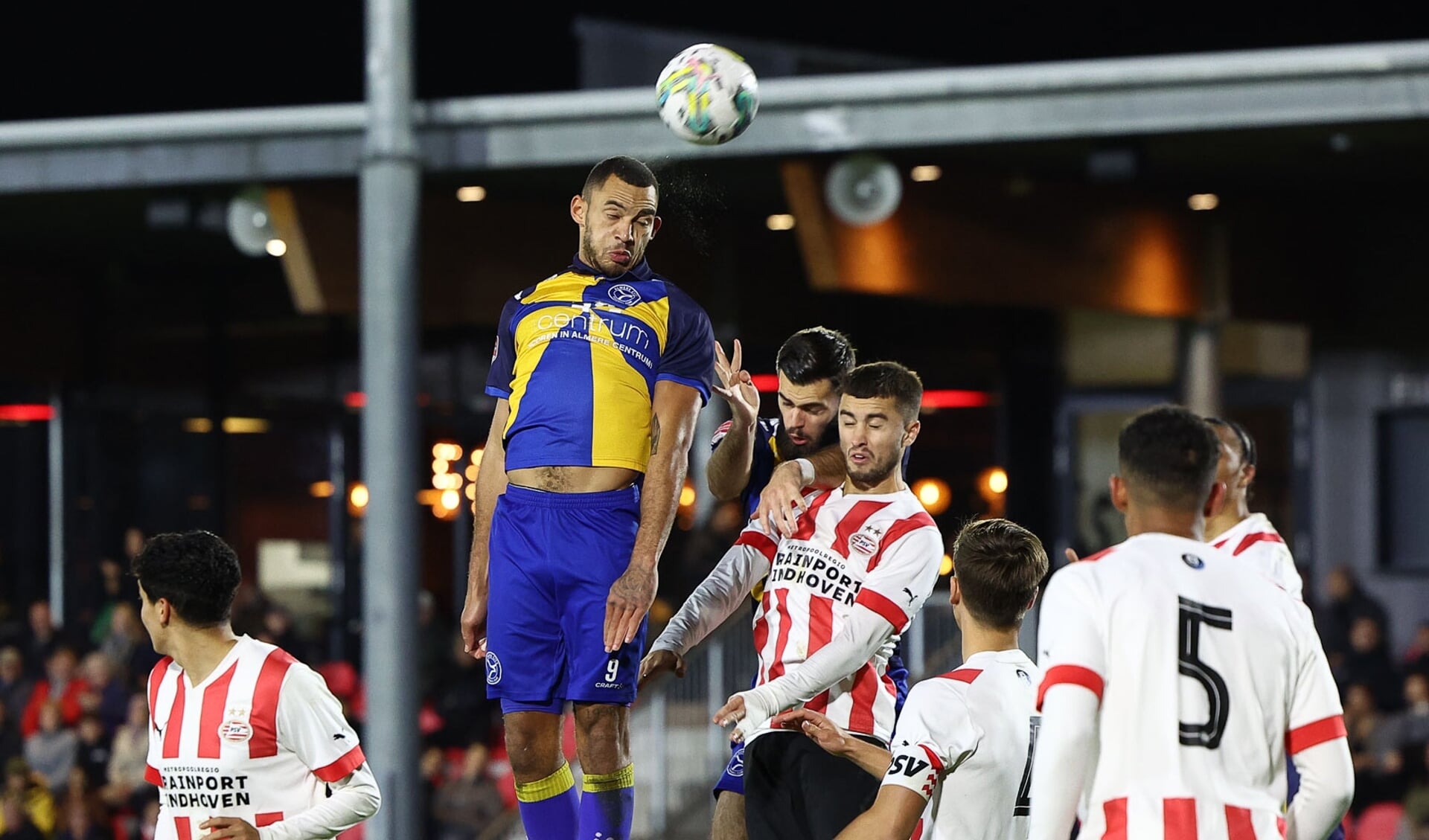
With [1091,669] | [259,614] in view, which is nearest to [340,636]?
[259,614]

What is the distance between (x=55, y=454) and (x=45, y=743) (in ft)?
15.5

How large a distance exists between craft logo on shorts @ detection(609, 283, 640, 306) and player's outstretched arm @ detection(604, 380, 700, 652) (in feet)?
0.70

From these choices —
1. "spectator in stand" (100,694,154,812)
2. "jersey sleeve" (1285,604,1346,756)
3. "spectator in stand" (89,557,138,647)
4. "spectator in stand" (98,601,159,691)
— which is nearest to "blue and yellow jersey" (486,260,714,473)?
"jersey sleeve" (1285,604,1346,756)

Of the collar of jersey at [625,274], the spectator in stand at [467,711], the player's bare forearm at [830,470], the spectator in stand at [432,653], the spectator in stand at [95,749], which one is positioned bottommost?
the spectator in stand at [95,749]

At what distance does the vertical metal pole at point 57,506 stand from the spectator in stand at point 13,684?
99.5 inches

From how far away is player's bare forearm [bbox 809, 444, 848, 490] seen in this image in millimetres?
4461

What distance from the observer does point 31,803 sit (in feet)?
36.2

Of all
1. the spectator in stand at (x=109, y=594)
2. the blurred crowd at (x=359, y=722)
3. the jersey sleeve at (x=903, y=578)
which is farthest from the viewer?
the spectator in stand at (x=109, y=594)

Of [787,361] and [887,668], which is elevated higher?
[787,361]

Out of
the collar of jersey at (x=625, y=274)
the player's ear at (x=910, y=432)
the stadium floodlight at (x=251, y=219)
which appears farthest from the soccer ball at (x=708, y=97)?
the stadium floodlight at (x=251, y=219)

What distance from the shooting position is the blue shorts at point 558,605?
4.30 m

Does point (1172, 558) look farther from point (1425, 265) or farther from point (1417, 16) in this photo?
point (1417, 16)

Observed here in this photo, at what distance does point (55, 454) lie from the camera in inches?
621

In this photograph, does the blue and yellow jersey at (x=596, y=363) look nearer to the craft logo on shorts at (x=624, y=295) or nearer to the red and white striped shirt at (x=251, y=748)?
the craft logo on shorts at (x=624, y=295)
